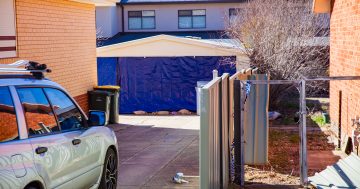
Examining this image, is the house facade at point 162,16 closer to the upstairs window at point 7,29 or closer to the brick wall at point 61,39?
the brick wall at point 61,39

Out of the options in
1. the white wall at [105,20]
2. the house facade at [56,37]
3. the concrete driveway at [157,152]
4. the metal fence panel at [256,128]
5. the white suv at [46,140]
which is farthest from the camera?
the white wall at [105,20]

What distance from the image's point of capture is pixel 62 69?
18.9 meters

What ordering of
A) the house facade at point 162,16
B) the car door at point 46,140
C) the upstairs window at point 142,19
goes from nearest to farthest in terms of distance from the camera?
the car door at point 46,140 < the house facade at point 162,16 < the upstairs window at point 142,19

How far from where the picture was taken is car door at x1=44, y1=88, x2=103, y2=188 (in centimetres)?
772

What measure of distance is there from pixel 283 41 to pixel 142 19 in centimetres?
1506

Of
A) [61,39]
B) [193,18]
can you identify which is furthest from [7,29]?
[193,18]

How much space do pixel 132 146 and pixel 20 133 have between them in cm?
963

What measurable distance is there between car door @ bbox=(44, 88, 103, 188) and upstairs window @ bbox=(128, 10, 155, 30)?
2951cm

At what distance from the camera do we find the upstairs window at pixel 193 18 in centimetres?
3719

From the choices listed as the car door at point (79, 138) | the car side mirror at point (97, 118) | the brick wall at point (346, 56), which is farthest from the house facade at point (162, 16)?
the car door at point (79, 138)

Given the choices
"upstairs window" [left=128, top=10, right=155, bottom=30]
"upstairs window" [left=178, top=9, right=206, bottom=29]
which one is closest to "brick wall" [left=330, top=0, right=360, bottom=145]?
"upstairs window" [left=178, top=9, right=206, bottom=29]

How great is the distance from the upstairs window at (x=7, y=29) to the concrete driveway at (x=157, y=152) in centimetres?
327

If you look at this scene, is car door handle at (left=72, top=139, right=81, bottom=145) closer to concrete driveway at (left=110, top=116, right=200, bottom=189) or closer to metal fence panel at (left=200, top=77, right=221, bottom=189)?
metal fence panel at (left=200, top=77, right=221, bottom=189)

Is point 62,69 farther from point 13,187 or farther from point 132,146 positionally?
point 13,187
